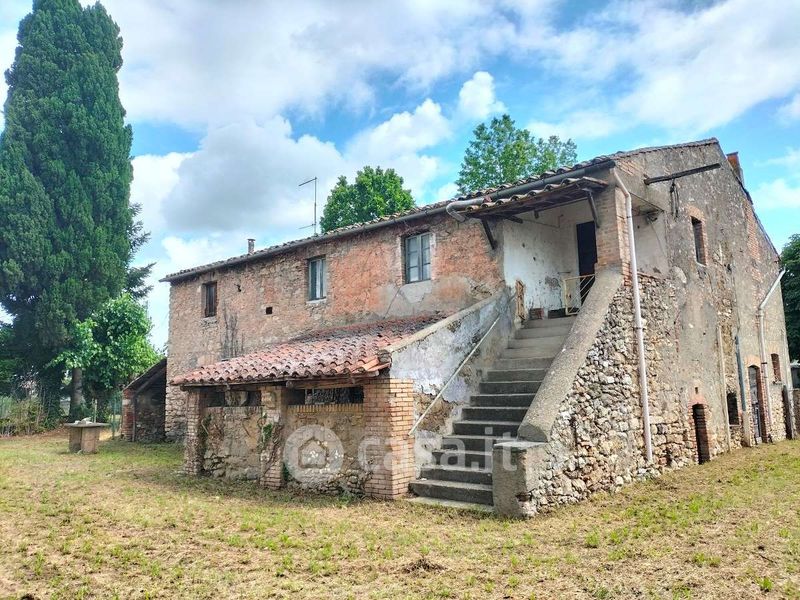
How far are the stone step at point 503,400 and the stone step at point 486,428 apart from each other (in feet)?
1.54

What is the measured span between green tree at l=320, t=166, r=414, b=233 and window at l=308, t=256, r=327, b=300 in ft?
47.7

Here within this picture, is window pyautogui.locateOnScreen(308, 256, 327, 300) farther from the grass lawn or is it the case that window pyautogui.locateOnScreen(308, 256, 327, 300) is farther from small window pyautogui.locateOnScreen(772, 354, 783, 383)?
small window pyautogui.locateOnScreen(772, 354, 783, 383)

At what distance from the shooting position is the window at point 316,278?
1382 centimetres

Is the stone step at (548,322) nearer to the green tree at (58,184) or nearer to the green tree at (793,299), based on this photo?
the green tree at (793,299)

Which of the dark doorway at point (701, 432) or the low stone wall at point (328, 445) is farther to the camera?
the dark doorway at point (701, 432)

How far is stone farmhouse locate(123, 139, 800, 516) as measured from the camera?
8078 mm

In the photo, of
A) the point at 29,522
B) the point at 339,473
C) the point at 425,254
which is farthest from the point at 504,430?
the point at 29,522

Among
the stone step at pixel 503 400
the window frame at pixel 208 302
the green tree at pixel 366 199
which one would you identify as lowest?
the stone step at pixel 503 400

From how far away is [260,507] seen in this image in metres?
7.83

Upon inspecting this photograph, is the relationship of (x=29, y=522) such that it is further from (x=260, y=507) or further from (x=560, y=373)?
(x=560, y=373)

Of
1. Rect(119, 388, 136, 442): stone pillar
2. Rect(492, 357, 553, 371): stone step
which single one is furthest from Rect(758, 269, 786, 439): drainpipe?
Rect(119, 388, 136, 442): stone pillar

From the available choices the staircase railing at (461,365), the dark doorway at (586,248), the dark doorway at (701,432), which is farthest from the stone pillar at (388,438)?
the dark doorway at (701,432)

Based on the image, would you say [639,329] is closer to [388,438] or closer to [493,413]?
[493,413]

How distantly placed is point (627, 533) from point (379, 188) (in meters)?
24.8
